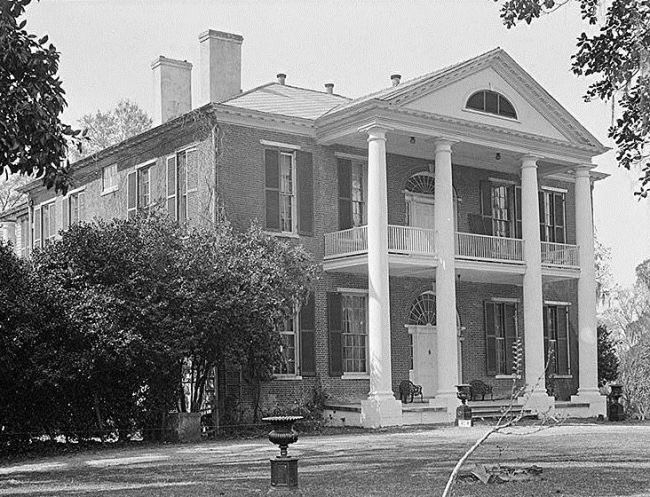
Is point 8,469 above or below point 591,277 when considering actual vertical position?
below

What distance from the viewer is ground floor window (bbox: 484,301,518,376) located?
99.5ft

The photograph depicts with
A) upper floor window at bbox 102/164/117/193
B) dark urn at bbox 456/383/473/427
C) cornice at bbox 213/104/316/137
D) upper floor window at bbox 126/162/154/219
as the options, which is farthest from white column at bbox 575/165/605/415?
upper floor window at bbox 102/164/117/193

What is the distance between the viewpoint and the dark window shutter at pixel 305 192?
86.4ft

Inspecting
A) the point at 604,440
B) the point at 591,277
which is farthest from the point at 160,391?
the point at 591,277

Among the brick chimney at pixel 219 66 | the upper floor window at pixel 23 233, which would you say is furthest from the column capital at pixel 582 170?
the upper floor window at pixel 23 233

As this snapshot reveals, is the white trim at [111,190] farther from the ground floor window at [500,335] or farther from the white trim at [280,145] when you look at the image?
the ground floor window at [500,335]

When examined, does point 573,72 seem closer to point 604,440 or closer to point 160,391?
point 604,440

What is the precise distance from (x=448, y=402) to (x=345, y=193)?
19.7 ft

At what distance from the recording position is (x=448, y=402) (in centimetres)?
2550

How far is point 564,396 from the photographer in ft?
106

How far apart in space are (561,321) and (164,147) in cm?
1357

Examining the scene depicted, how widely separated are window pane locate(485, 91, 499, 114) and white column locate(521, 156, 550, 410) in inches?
61.2

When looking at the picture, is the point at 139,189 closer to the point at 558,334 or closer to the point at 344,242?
the point at 344,242

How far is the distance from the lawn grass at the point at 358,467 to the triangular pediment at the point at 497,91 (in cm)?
882
